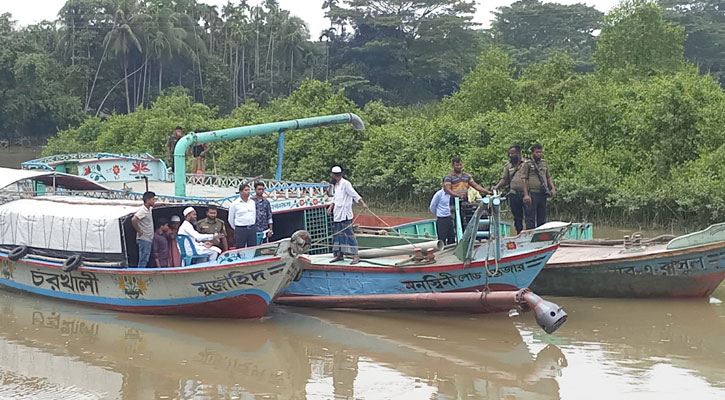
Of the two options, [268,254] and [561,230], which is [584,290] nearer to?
[561,230]

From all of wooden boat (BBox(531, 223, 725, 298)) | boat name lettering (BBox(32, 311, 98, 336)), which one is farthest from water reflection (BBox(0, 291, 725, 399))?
wooden boat (BBox(531, 223, 725, 298))

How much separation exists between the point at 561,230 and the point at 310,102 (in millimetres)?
17961

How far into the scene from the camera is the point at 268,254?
35.8 ft

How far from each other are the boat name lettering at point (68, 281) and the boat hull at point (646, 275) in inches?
245

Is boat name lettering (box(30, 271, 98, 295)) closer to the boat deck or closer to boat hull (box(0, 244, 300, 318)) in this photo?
boat hull (box(0, 244, 300, 318))

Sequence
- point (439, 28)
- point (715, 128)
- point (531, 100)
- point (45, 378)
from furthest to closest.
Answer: point (439, 28)
point (531, 100)
point (715, 128)
point (45, 378)

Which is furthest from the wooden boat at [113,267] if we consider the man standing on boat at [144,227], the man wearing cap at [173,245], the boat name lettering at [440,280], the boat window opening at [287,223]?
the boat name lettering at [440,280]

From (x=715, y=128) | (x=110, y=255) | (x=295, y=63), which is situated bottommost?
(x=110, y=255)

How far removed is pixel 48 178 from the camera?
15.1 m

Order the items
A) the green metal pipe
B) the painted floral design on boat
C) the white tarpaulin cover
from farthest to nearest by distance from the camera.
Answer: the painted floral design on boat
the green metal pipe
the white tarpaulin cover

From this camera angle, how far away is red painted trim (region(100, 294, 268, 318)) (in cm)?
1134

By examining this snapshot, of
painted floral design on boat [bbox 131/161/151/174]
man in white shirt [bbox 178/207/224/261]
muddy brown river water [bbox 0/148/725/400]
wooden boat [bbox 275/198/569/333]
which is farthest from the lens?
painted floral design on boat [bbox 131/161/151/174]

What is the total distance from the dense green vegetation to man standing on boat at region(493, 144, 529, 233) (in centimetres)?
524

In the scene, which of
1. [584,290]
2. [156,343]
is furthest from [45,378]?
[584,290]
